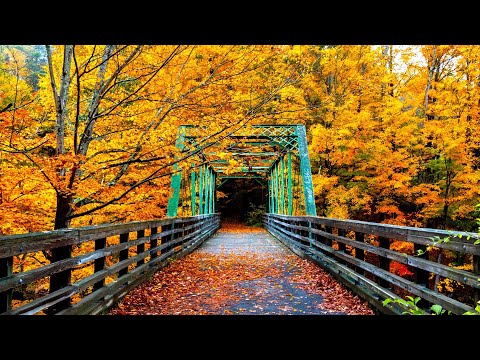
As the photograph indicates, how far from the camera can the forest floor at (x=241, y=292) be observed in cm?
537

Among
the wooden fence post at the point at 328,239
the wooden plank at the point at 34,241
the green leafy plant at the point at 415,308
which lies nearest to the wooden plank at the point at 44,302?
the wooden plank at the point at 34,241

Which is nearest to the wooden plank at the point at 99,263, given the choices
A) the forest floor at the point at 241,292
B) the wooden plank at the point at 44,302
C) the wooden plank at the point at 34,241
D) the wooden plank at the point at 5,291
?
the forest floor at the point at 241,292

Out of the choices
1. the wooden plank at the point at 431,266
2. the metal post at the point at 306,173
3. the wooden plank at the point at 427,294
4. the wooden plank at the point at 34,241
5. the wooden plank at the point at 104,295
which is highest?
the metal post at the point at 306,173

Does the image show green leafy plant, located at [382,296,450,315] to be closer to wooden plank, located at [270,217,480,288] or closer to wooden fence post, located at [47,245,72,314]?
wooden plank, located at [270,217,480,288]

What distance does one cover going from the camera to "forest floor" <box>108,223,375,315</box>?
17.6 ft

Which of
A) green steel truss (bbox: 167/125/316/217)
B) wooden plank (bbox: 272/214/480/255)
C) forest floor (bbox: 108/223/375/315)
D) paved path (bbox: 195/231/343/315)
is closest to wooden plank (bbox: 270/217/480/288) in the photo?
wooden plank (bbox: 272/214/480/255)

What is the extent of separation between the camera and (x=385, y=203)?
17.8 m

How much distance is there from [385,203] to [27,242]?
16.7 m

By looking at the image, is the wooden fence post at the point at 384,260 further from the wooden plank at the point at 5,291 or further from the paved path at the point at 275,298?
the wooden plank at the point at 5,291

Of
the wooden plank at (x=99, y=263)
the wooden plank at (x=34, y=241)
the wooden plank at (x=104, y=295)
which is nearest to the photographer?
the wooden plank at (x=34, y=241)

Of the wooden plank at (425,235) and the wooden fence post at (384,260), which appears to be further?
the wooden fence post at (384,260)

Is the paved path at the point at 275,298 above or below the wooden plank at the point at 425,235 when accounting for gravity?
below

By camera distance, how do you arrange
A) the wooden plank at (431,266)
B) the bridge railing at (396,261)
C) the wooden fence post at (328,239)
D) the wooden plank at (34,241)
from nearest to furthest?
1. the wooden plank at (34,241)
2. the wooden plank at (431,266)
3. the bridge railing at (396,261)
4. the wooden fence post at (328,239)
